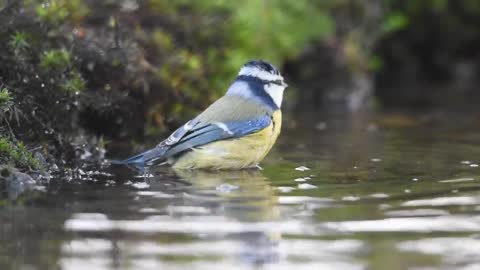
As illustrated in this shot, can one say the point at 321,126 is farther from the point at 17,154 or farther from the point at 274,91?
the point at 17,154

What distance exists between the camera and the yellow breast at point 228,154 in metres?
6.82

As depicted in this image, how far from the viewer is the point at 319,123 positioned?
10.1m

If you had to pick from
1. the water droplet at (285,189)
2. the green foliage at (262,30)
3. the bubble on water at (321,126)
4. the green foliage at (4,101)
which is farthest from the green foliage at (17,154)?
the bubble on water at (321,126)

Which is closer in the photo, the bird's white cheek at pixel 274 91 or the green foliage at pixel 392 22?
the bird's white cheek at pixel 274 91

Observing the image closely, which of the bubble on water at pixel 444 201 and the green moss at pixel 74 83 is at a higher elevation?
the green moss at pixel 74 83

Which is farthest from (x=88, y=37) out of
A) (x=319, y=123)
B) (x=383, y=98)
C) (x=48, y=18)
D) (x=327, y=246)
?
(x=383, y=98)

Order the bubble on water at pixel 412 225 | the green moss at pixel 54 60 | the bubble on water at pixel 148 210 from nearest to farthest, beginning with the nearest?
the bubble on water at pixel 412 225
the bubble on water at pixel 148 210
the green moss at pixel 54 60

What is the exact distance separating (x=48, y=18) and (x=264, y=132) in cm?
189

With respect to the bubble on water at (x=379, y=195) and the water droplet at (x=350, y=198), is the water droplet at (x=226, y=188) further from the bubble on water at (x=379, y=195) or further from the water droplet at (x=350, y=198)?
the bubble on water at (x=379, y=195)

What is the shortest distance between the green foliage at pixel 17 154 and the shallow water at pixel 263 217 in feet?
0.68

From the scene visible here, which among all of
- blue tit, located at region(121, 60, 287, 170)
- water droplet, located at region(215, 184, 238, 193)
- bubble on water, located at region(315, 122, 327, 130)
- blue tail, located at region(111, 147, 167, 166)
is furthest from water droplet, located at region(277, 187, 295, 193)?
bubble on water, located at region(315, 122, 327, 130)

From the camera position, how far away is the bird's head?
732cm

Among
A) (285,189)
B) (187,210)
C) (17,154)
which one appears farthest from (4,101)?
(285,189)

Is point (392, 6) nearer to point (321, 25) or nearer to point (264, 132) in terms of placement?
point (321, 25)
